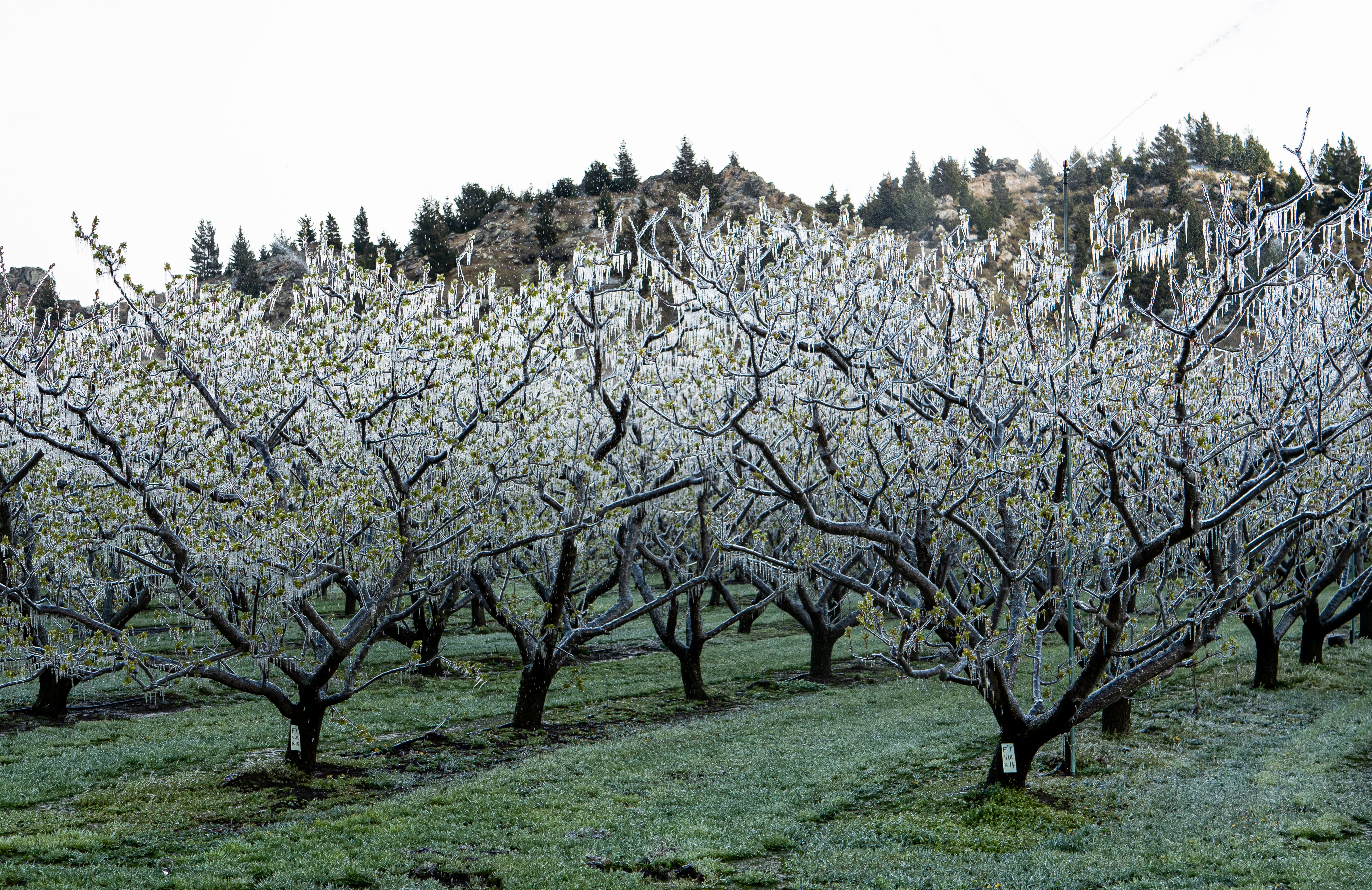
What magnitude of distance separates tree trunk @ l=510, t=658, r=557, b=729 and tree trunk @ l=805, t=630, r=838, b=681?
10360 millimetres

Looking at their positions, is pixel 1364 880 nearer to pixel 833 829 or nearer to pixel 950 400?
pixel 833 829

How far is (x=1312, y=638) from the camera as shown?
2509 centimetres

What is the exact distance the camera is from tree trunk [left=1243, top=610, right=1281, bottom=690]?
74.1 feet

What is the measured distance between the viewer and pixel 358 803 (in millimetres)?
14867

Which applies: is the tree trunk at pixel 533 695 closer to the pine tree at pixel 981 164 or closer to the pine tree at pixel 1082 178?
the pine tree at pixel 1082 178

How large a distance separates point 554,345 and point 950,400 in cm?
765

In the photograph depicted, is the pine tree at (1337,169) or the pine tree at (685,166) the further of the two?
the pine tree at (685,166)

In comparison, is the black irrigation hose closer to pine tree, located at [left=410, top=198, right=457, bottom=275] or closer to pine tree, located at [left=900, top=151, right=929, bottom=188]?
pine tree, located at [left=410, top=198, right=457, bottom=275]

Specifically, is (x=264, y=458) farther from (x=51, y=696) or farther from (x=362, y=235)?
(x=362, y=235)

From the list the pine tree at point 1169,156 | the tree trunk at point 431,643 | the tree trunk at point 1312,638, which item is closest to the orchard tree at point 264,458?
the tree trunk at point 431,643

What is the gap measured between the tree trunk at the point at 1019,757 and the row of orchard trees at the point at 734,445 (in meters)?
0.07

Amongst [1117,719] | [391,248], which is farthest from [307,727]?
[391,248]

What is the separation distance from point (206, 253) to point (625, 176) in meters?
61.0

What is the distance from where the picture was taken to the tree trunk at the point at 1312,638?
980 inches
